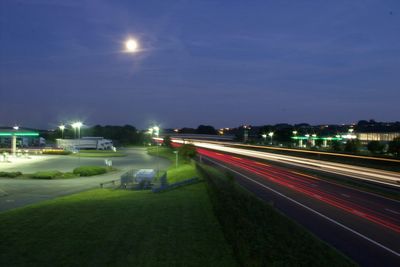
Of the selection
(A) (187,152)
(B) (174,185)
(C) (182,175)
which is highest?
(A) (187,152)

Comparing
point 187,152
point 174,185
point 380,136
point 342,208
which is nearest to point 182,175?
point 174,185

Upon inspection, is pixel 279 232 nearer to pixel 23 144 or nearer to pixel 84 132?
pixel 23 144

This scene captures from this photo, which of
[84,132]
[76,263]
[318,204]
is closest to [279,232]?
[76,263]

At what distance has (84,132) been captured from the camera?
172500 mm

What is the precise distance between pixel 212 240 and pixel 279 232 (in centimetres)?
319

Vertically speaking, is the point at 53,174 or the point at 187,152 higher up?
the point at 187,152

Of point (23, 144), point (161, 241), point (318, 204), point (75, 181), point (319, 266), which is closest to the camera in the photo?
point (319, 266)

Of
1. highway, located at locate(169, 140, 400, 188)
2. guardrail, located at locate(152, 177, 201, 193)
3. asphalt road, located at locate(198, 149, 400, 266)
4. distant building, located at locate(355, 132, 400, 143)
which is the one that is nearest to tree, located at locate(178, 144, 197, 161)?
highway, located at locate(169, 140, 400, 188)

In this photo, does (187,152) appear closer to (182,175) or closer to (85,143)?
(182,175)

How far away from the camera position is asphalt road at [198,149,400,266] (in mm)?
16567

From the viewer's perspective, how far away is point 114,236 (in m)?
15.4

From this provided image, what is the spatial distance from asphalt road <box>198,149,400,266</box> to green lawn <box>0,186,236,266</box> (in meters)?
5.74

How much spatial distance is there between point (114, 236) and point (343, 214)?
48.7 ft

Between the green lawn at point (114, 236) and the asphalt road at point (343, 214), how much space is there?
5.74 metres
